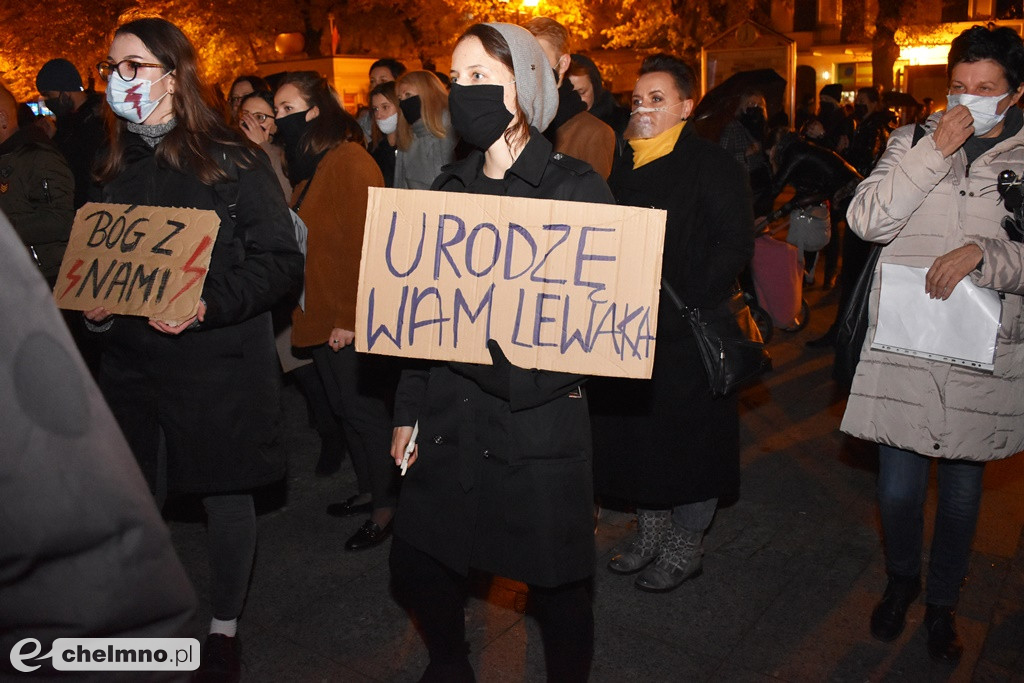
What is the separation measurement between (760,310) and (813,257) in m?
3.31

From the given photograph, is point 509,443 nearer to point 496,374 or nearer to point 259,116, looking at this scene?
point 496,374

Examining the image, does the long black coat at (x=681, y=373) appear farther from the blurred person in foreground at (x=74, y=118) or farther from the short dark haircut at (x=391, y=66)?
the blurred person in foreground at (x=74, y=118)

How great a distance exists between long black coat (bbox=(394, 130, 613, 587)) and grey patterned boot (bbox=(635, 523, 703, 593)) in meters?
1.46

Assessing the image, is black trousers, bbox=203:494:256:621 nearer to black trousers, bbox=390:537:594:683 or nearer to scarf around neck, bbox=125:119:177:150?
black trousers, bbox=390:537:594:683

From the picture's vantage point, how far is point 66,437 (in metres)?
0.99

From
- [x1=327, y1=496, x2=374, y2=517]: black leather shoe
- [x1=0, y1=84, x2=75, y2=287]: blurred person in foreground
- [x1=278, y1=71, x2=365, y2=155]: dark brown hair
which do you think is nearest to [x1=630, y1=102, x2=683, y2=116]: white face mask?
[x1=278, y1=71, x2=365, y2=155]: dark brown hair

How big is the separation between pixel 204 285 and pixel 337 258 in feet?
4.94

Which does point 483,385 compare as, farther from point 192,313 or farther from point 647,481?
point 647,481

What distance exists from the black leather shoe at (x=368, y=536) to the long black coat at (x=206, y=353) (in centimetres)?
141

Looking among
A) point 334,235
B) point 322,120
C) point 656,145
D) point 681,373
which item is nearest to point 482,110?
point 656,145

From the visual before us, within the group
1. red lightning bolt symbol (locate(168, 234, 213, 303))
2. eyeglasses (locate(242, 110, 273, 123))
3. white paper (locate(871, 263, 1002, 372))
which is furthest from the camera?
eyeglasses (locate(242, 110, 273, 123))

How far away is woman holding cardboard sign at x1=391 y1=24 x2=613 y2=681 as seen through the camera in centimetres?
259

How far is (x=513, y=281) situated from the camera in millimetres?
2475

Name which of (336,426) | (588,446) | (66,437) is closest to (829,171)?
(336,426)
